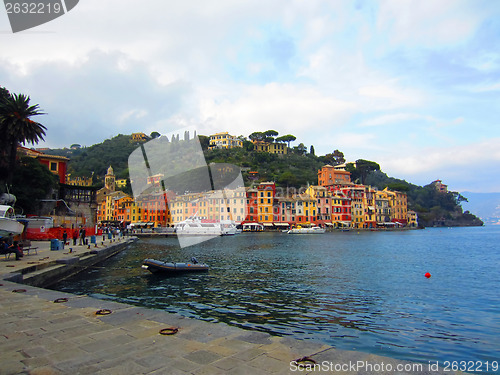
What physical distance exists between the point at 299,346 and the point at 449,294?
13.7 m

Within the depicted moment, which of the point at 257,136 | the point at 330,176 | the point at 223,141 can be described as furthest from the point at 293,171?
the point at 223,141

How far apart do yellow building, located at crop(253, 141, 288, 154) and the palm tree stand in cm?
11789

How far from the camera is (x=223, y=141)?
169500mm

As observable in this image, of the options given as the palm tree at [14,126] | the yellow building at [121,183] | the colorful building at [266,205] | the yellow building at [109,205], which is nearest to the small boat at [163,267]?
the palm tree at [14,126]

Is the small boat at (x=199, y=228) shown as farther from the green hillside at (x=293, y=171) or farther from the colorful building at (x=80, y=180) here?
the colorful building at (x=80, y=180)

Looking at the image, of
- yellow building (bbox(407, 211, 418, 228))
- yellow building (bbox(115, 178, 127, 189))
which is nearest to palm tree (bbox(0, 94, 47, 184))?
yellow building (bbox(115, 178, 127, 189))

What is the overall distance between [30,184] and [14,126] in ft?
31.1

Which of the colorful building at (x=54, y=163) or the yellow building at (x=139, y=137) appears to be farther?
the yellow building at (x=139, y=137)

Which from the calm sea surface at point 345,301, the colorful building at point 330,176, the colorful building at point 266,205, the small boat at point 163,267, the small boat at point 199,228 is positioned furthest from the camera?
the colorful building at point 330,176

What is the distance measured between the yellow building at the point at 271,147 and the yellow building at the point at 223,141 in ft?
42.9

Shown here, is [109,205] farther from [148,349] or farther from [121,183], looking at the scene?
[148,349]

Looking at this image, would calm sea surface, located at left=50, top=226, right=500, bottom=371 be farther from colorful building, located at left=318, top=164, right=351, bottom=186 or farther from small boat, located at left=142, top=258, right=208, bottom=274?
colorful building, located at left=318, top=164, right=351, bottom=186

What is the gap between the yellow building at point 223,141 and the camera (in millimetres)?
167325

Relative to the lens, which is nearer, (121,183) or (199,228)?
(199,228)
